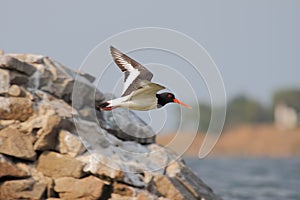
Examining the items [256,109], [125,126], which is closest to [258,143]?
[256,109]

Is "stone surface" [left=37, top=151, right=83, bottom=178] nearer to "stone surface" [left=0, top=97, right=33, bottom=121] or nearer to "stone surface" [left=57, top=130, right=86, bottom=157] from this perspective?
"stone surface" [left=57, top=130, right=86, bottom=157]

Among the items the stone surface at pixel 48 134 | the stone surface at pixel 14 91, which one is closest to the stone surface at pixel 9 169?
the stone surface at pixel 48 134

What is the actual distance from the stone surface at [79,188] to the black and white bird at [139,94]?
151 cm

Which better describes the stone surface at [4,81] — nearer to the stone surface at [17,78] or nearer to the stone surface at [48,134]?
the stone surface at [17,78]

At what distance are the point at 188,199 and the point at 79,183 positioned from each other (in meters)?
2.39

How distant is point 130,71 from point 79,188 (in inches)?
99.0

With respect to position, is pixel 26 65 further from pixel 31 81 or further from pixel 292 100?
pixel 292 100

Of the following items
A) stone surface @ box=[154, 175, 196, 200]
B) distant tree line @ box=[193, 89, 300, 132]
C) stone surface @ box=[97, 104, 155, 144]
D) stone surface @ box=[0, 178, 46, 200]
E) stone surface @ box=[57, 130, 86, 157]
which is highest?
distant tree line @ box=[193, 89, 300, 132]

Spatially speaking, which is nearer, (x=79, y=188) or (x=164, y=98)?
(x=164, y=98)

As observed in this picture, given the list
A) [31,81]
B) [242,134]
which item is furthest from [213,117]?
[242,134]

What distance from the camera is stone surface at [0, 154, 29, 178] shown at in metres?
14.5

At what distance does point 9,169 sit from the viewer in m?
14.5

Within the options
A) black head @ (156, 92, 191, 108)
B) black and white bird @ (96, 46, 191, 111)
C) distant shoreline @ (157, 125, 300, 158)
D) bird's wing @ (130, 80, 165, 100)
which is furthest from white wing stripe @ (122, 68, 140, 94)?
distant shoreline @ (157, 125, 300, 158)

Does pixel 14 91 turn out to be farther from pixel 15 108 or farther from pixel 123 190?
pixel 123 190
